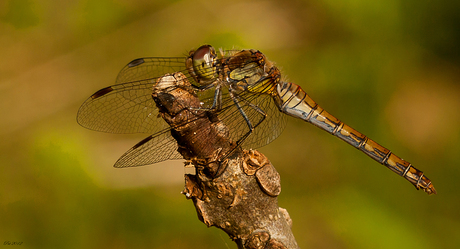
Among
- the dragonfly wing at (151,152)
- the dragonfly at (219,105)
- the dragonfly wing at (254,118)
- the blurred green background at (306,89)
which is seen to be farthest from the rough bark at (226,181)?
the blurred green background at (306,89)

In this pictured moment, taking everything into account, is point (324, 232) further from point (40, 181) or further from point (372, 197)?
point (40, 181)

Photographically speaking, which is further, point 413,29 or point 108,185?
point 413,29

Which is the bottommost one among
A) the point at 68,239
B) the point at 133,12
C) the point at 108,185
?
the point at 68,239

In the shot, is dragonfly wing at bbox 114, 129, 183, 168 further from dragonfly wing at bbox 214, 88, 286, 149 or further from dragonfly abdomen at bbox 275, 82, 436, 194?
dragonfly abdomen at bbox 275, 82, 436, 194

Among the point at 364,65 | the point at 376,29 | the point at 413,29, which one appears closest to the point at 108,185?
the point at 364,65

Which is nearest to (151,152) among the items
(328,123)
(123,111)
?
(123,111)

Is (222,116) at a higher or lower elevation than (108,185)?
higher

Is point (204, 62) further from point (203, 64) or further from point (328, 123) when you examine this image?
point (328, 123)

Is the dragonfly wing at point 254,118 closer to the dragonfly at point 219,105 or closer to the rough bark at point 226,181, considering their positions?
the dragonfly at point 219,105
